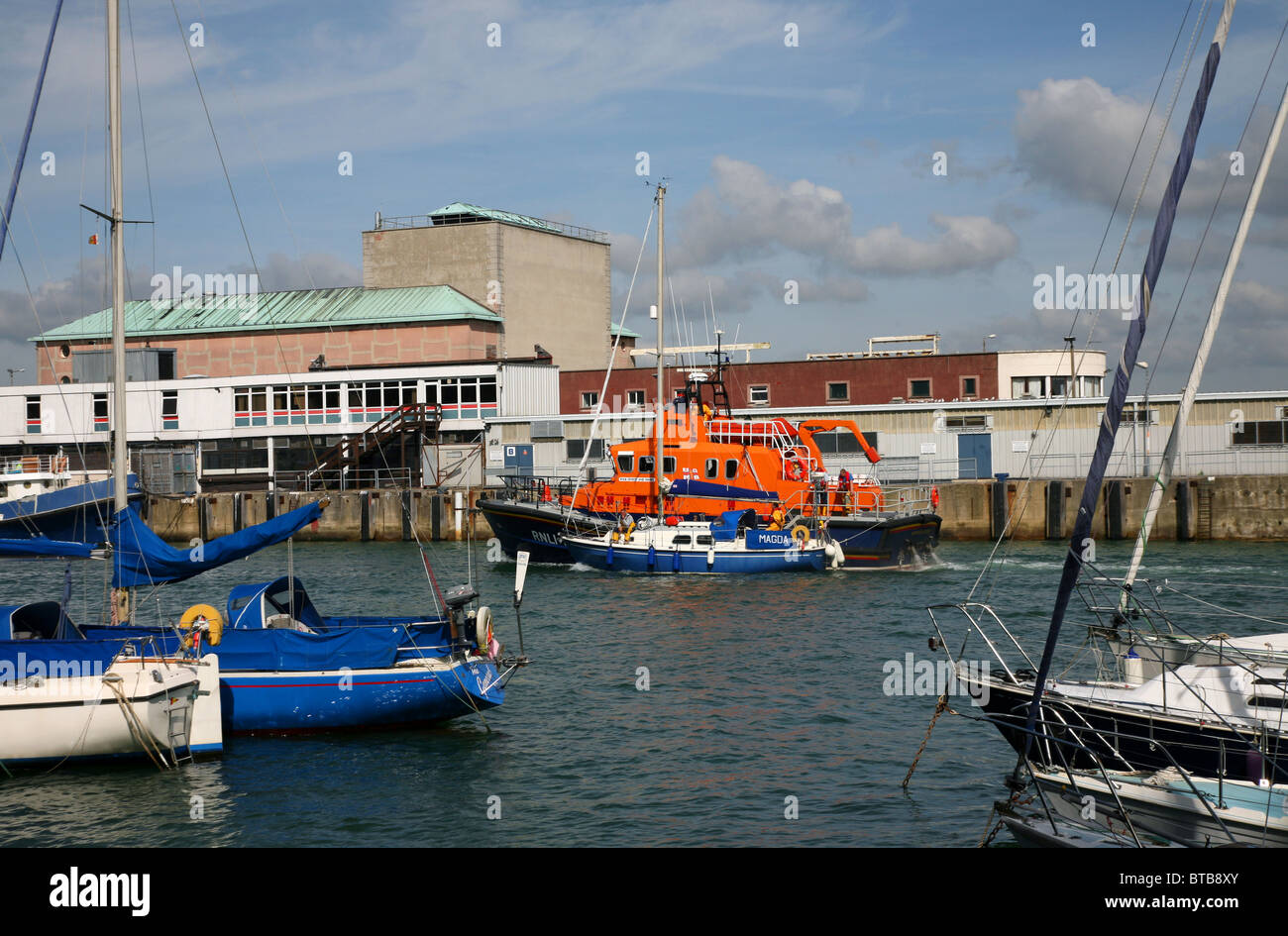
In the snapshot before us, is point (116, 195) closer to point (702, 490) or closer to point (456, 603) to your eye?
point (456, 603)

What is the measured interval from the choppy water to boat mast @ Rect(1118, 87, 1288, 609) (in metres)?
3.30

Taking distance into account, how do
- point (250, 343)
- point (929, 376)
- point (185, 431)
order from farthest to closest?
point (250, 343) < point (185, 431) < point (929, 376)

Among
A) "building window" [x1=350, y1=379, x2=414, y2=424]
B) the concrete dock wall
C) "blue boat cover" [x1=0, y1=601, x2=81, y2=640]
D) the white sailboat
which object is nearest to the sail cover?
"blue boat cover" [x1=0, y1=601, x2=81, y2=640]

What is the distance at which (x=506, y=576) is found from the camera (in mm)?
35281

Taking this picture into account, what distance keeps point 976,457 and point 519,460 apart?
20095 millimetres

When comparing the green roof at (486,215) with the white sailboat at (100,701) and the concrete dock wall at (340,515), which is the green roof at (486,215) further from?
the white sailboat at (100,701)

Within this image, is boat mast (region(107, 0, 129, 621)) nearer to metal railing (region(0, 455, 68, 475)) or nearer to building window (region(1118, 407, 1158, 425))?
building window (region(1118, 407, 1158, 425))
